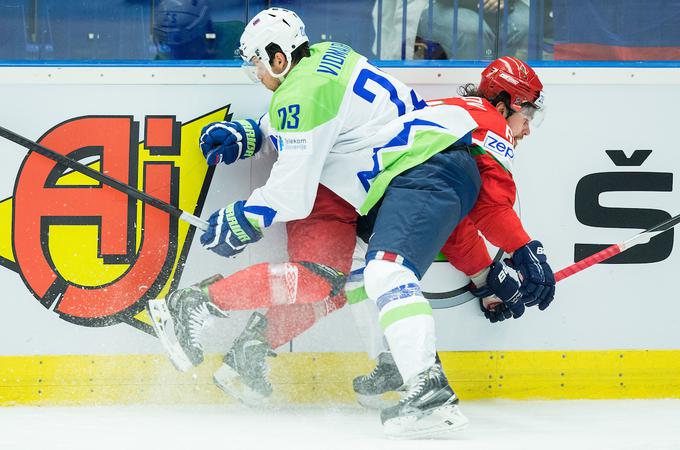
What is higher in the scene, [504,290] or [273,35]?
[273,35]

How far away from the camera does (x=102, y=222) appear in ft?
10.2

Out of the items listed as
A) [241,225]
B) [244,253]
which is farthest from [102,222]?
[241,225]

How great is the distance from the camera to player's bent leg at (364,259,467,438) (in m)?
2.44

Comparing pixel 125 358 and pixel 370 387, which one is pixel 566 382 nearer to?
pixel 370 387

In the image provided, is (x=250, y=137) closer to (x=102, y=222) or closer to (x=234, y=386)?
(x=102, y=222)

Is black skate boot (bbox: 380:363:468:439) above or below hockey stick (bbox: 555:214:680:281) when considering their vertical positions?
below

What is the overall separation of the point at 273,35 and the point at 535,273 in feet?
3.33

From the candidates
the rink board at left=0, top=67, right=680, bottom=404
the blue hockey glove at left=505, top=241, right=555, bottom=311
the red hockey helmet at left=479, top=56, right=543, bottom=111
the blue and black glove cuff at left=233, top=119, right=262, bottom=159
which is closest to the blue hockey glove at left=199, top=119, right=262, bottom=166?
the blue and black glove cuff at left=233, top=119, right=262, bottom=159

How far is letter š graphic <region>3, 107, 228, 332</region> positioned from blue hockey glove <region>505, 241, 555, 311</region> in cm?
102

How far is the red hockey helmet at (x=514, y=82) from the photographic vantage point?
2990mm

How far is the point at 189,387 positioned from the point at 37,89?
1.05 m

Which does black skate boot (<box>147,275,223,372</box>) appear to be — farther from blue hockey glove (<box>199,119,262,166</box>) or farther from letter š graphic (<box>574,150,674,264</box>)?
letter š graphic (<box>574,150,674,264</box>)

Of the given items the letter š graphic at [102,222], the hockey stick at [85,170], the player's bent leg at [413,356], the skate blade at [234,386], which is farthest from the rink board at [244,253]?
the player's bent leg at [413,356]

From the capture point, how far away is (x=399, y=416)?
8.18 feet
